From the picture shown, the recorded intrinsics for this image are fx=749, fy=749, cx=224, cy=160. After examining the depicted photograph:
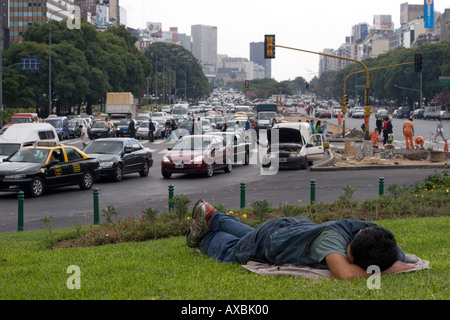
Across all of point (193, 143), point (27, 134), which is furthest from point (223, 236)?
point (27, 134)

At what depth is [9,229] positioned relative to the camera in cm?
1441

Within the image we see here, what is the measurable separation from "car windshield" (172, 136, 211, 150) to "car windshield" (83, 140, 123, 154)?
2.09m

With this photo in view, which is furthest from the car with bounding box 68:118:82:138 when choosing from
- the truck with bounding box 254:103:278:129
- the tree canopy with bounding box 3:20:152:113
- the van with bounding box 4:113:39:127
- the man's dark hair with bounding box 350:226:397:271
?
the man's dark hair with bounding box 350:226:397:271

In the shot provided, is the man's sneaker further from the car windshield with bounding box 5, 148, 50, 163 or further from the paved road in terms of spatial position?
the car windshield with bounding box 5, 148, 50, 163

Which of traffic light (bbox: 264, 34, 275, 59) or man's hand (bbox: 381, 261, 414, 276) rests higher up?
traffic light (bbox: 264, 34, 275, 59)

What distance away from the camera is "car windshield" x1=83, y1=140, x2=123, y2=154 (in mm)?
25625

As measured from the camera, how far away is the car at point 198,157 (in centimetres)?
2548

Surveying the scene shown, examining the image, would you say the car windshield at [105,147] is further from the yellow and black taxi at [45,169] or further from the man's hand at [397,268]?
the man's hand at [397,268]

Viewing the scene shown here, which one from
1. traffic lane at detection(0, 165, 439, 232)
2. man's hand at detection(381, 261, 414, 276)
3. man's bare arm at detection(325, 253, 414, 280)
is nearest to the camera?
man's bare arm at detection(325, 253, 414, 280)

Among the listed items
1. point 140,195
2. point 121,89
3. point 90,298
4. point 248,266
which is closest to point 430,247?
point 248,266

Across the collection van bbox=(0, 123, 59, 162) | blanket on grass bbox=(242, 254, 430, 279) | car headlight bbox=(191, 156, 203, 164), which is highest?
van bbox=(0, 123, 59, 162)

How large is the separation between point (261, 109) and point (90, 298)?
71.0 metres

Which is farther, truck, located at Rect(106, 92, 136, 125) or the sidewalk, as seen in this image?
truck, located at Rect(106, 92, 136, 125)
